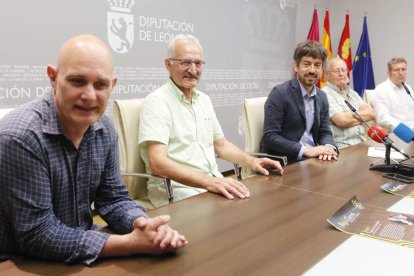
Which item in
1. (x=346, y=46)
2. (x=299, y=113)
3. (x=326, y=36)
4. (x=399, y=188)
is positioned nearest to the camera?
(x=399, y=188)

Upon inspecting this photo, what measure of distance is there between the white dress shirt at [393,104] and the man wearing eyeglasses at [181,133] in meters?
2.38

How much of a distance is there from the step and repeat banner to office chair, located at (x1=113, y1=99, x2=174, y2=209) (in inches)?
40.5

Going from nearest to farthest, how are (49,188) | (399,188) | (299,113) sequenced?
(49,188)
(399,188)
(299,113)

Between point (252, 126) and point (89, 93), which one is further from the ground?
point (89, 93)

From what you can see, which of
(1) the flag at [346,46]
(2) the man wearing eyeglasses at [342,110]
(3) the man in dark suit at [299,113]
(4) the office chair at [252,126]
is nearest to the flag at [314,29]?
(1) the flag at [346,46]

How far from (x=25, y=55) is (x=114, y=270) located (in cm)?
220

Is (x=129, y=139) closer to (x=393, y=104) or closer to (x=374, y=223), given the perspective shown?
(x=374, y=223)

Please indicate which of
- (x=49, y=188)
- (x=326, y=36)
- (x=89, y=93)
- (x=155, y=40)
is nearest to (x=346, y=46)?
(x=326, y=36)

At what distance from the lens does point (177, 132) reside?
7.00 ft

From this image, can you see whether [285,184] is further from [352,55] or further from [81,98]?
[352,55]

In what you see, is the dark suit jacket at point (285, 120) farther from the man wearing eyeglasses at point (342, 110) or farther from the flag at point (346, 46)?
the flag at point (346, 46)

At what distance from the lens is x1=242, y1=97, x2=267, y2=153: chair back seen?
272 cm

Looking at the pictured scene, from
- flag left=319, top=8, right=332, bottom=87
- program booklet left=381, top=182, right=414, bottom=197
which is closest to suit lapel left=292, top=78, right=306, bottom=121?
program booklet left=381, top=182, right=414, bottom=197

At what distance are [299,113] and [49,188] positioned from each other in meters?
1.95
